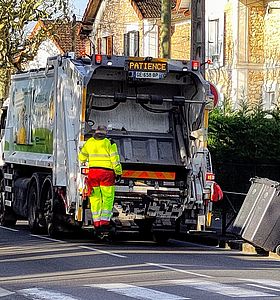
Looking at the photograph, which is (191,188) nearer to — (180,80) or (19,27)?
(180,80)

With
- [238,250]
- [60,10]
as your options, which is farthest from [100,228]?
[60,10]

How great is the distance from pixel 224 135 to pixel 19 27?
1375cm

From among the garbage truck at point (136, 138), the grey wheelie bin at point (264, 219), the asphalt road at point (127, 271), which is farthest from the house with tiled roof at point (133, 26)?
the asphalt road at point (127, 271)

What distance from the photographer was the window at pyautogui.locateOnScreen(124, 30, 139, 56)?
4206cm

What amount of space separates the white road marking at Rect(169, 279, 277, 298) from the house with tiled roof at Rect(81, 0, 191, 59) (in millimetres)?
25739

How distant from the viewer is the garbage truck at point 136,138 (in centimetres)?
1792

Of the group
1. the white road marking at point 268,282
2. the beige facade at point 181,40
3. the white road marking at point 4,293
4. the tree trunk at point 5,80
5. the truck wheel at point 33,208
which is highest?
the beige facade at point 181,40

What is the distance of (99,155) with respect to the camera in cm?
1752

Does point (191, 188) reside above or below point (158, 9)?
below

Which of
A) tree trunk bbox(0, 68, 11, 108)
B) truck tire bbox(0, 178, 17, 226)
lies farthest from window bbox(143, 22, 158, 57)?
truck tire bbox(0, 178, 17, 226)

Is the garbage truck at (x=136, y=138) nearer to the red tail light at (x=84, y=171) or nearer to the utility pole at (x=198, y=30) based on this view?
the red tail light at (x=84, y=171)

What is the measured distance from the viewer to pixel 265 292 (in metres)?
12.1

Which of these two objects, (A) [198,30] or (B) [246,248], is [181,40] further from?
(B) [246,248]

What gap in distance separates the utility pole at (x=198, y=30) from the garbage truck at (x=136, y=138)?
9.99 ft
